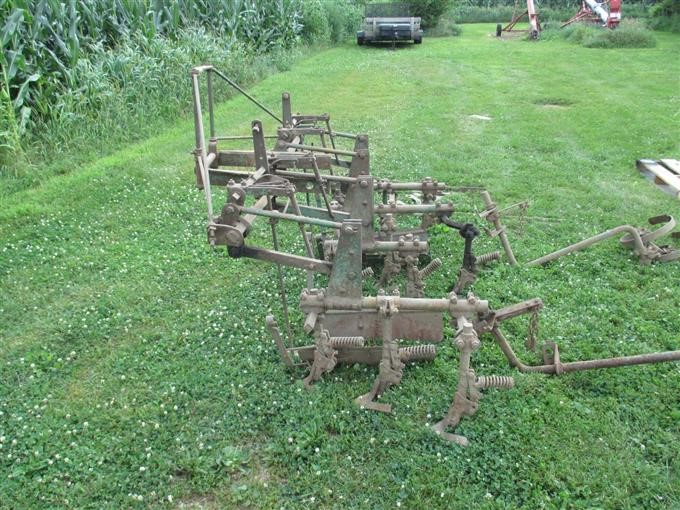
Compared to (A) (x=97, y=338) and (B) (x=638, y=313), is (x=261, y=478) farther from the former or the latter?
(B) (x=638, y=313)

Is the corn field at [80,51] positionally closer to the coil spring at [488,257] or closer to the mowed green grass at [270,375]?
the mowed green grass at [270,375]

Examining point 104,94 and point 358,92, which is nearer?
point 104,94

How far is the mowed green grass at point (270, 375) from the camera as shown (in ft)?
10.5

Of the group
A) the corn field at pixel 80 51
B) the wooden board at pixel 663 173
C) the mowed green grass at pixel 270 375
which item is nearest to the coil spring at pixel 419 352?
the mowed green grass at pixel 270 375

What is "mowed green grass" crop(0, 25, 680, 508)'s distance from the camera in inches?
126

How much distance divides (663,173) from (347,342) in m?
5.48

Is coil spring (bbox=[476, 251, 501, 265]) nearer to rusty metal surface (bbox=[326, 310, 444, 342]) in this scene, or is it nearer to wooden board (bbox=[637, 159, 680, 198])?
rusty metal surface (bbox=[326, 310, 444, 342])

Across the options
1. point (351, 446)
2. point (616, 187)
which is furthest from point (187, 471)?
point (616, 187)

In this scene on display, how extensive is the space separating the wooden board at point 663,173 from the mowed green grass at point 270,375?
0.18 m

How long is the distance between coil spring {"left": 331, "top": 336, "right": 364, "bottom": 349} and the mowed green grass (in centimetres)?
32

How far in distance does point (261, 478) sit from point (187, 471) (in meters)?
0.46

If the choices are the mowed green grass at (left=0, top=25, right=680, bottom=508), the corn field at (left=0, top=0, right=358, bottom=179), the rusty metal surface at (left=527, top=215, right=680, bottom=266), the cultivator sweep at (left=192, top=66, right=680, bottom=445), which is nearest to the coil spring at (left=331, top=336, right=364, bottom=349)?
the cultivator sweep at (left=192, top=66, right=680, bottom=445)

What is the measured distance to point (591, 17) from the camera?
26.2m

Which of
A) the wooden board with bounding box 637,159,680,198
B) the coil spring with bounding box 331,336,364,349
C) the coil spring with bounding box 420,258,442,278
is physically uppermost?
the wooden board with bounding box 637,159,680,198
